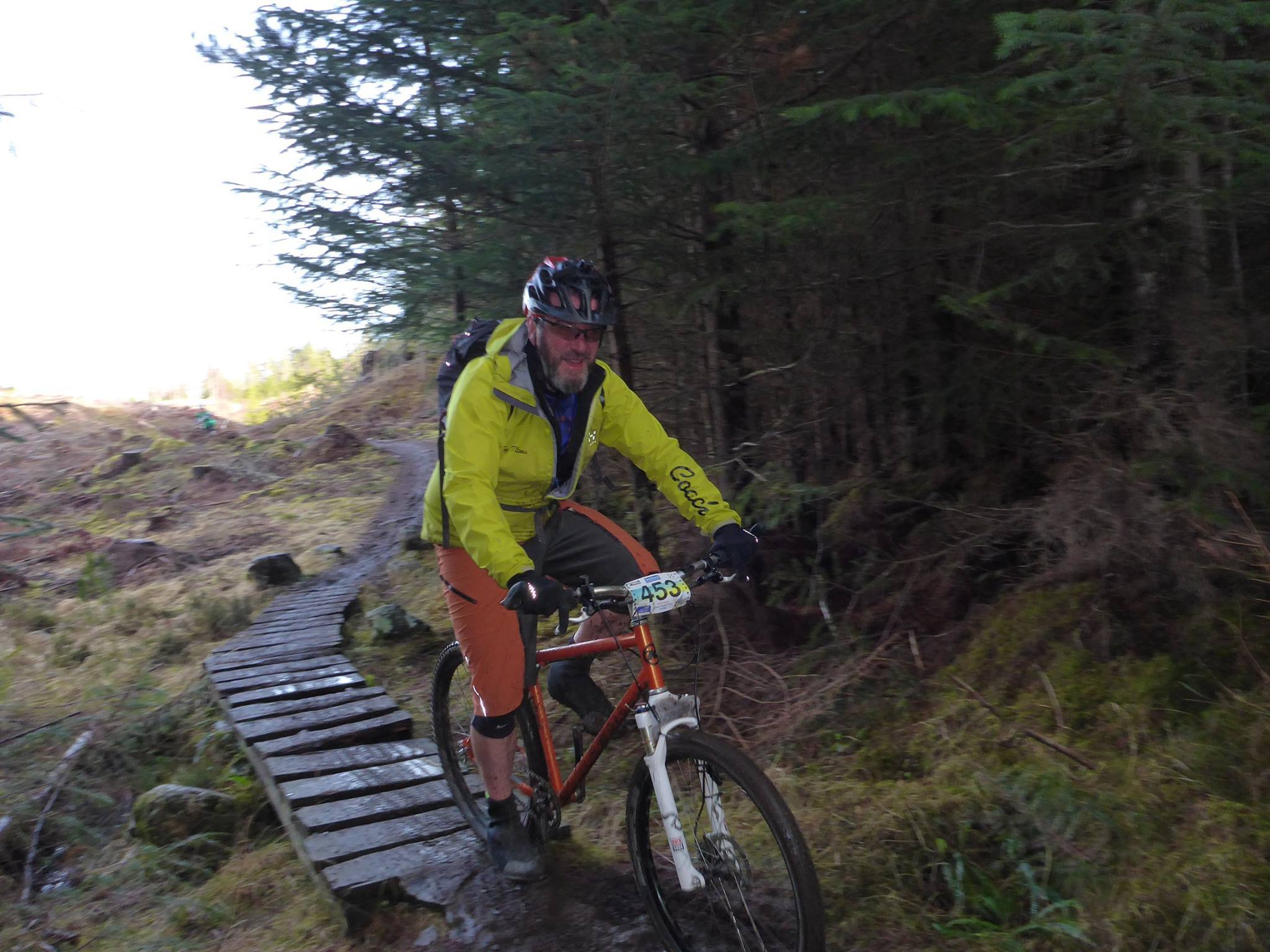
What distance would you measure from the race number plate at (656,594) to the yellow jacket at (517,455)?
40 cm

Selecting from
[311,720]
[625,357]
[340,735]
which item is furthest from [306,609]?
[625,357]

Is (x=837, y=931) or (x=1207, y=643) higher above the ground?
(x=1207, y=643)

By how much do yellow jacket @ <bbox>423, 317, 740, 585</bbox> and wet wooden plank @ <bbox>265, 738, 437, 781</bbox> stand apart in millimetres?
2103

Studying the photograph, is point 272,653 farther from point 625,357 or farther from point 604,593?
point 604,593

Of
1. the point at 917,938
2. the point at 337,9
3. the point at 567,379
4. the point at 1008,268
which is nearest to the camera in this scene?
the point at 917,938

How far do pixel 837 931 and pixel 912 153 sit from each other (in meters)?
3.43

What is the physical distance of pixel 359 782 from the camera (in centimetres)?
506

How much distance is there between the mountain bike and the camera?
2.78 metres

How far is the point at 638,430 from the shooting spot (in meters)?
3.85

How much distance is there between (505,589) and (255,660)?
5.06 m

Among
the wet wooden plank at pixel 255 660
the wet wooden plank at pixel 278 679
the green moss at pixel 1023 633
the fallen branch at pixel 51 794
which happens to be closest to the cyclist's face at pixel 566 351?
the green moss at pixel 1023 633

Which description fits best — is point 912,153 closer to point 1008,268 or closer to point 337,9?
point 1008,268

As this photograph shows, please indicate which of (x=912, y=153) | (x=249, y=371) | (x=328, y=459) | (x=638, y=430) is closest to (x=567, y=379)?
(x=638, y=430)

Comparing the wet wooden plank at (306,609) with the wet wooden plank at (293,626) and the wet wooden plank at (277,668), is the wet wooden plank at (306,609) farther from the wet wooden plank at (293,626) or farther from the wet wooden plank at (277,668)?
the wet wooden plank at (277,668)
